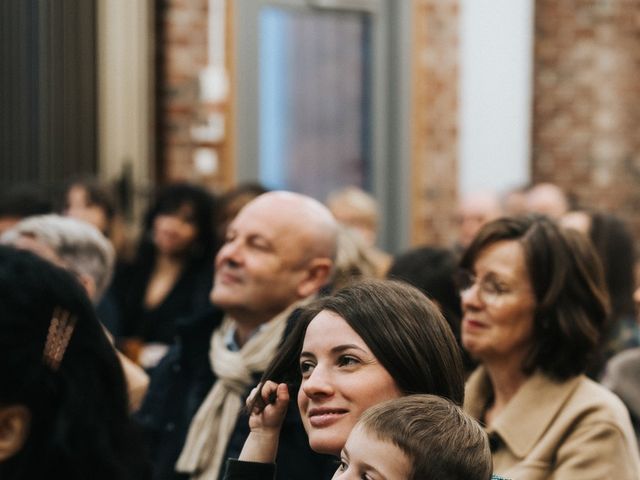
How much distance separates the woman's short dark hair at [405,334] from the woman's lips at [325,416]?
0.13 metres

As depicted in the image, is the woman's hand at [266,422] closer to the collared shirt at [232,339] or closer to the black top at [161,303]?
the collared shirt at [232,339]

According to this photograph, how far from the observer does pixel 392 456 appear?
7.24ft

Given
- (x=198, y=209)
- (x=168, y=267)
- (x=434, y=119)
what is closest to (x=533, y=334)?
(x=198, y=209)

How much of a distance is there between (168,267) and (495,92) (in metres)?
4.06

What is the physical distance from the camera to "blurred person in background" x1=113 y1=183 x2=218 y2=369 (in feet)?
21.8

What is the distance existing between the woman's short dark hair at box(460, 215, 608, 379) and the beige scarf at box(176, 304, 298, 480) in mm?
708

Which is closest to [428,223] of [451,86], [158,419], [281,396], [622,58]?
[451,86]

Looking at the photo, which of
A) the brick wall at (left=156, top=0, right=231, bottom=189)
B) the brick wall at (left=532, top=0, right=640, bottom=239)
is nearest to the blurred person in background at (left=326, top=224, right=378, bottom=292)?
the brick wall at (left=156, top=0, right=231, bottom=189)

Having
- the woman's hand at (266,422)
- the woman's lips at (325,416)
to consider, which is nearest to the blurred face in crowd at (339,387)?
the woman's lips at (325,416)

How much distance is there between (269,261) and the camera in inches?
162

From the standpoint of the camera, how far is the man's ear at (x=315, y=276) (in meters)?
4.14

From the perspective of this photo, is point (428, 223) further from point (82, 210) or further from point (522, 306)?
point (522, 306)

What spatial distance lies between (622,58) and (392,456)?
10030 millimetres

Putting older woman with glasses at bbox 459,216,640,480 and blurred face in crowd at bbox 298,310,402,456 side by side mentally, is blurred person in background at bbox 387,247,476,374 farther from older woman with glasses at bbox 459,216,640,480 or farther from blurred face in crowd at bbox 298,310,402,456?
blurred face in crowd at bbox 298,310,402,456
